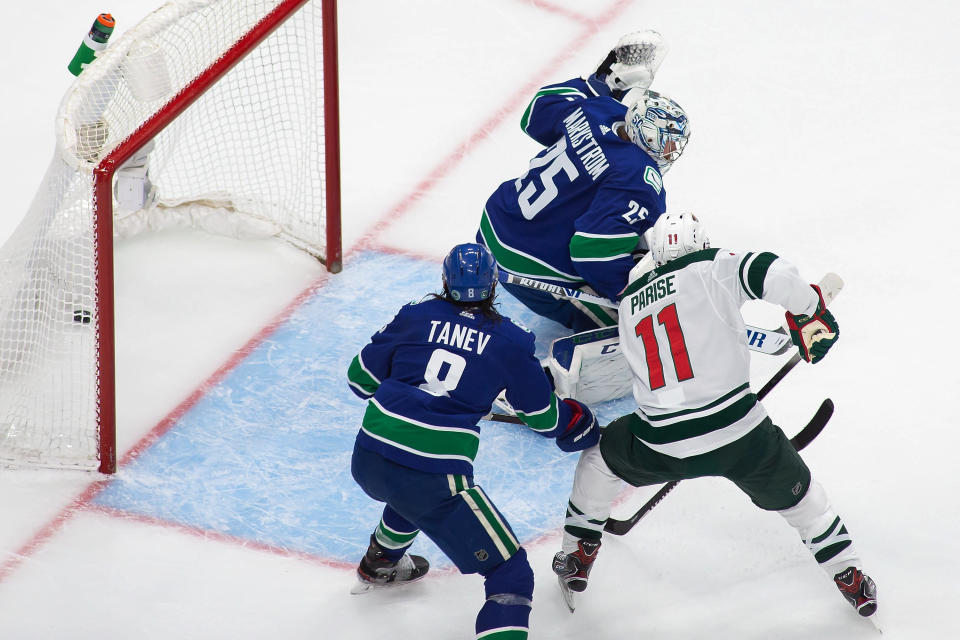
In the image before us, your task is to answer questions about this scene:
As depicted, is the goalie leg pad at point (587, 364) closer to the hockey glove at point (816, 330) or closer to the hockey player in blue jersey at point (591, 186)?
the hockey player in blue jersey at point (591, 186)

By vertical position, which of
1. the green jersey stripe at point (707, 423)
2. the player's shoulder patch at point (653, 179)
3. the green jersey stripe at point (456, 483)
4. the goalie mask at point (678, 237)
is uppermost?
the goalie mask at point (678, 237)

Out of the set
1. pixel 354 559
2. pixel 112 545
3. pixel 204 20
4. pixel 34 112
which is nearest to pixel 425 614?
pixel 354 559

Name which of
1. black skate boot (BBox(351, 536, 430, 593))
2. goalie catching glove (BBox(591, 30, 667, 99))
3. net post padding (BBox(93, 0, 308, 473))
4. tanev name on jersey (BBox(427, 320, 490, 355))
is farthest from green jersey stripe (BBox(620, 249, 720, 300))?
net post padding (BBox(93, 0, 308, 473))

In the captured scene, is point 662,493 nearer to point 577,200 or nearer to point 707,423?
point 707,423

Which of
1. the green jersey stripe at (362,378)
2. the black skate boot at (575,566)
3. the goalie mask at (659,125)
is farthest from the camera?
the goalie mask at (659,125)

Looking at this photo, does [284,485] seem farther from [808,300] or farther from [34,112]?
[34,112]

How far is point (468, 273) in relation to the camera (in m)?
3.47

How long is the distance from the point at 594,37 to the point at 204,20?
247cm

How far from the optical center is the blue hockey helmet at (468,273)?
3469 millimetres

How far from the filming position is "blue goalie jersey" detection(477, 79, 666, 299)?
428 centimetres

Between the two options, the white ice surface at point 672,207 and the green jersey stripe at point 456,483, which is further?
the white ice surface at point 672,207

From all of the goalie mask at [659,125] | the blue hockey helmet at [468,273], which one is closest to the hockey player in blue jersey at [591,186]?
the goalie mask at [659,125]

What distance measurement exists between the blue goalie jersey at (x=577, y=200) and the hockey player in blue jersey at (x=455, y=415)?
84 cm

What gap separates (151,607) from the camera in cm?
381
